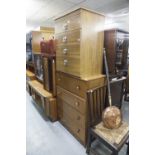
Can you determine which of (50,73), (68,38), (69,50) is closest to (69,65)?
(69,50)

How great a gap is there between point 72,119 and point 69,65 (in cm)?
78

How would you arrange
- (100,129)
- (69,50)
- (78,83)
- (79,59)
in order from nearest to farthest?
(100,129) → (79,59) → (78,83) → (69,50)

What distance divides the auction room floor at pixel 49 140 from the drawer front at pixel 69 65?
0.98 meters

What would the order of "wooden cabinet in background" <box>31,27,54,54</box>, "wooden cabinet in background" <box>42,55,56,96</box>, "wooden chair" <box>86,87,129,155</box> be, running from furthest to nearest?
1. "wooden cabinet in background" <box>31,27,54,54</box>
2. "wooden cabinet in background" <box>42,55,56,96</box>
3. "wooden chair" <box>86,87,129,155</box>

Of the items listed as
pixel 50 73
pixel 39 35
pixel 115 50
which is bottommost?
pixel 50 73

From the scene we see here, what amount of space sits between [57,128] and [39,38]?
289 cm

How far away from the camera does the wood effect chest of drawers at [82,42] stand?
1.64m

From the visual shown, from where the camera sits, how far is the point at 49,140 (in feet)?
6.78

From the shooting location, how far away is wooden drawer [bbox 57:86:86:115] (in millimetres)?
1760

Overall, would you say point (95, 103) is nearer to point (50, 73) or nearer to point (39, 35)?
point (50, 73)

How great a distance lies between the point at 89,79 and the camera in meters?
1.68

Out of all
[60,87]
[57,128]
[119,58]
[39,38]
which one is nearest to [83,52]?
[119,58]

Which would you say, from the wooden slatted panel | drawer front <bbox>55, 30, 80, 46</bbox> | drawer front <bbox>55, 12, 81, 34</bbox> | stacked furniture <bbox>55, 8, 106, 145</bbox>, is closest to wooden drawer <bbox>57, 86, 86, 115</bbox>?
stacked furniture <bbox>55, 8, 106, 145</bbox>

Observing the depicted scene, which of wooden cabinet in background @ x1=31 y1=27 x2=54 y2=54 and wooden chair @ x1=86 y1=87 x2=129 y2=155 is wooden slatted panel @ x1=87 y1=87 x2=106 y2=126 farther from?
wooden cabinet in background @ x1=31 y1=27 x2=54 y2=54
